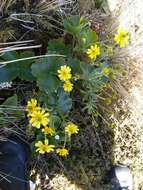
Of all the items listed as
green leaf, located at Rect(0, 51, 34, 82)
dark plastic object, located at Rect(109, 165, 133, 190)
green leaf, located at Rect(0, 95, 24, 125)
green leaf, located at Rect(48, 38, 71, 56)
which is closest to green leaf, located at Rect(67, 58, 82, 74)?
green leaf, located at Rect(48, 38, 71, 56)

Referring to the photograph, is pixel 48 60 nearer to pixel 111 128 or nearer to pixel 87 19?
pixel 87 19

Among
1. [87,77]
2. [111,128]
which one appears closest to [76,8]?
[87,77]

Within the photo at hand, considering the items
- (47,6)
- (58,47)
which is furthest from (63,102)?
(47,6)

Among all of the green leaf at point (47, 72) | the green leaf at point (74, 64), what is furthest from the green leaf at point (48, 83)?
the green leaf at point (74, 64)

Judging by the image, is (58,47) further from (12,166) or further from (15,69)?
(12,166)

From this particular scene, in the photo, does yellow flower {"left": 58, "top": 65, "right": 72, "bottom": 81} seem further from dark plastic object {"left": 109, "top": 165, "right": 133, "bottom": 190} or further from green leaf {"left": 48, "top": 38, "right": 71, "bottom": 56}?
dark plastic object {"left": 109, "top": 165, "right": 133, "bottom": 190}

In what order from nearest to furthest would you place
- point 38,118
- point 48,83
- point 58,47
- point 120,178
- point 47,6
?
point 38,118 → point 48,83 → point 58,47 → point 47,6 → point 120,178

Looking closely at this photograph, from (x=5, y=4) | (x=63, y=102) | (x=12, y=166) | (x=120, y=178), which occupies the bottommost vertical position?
(x=120, y=178)
